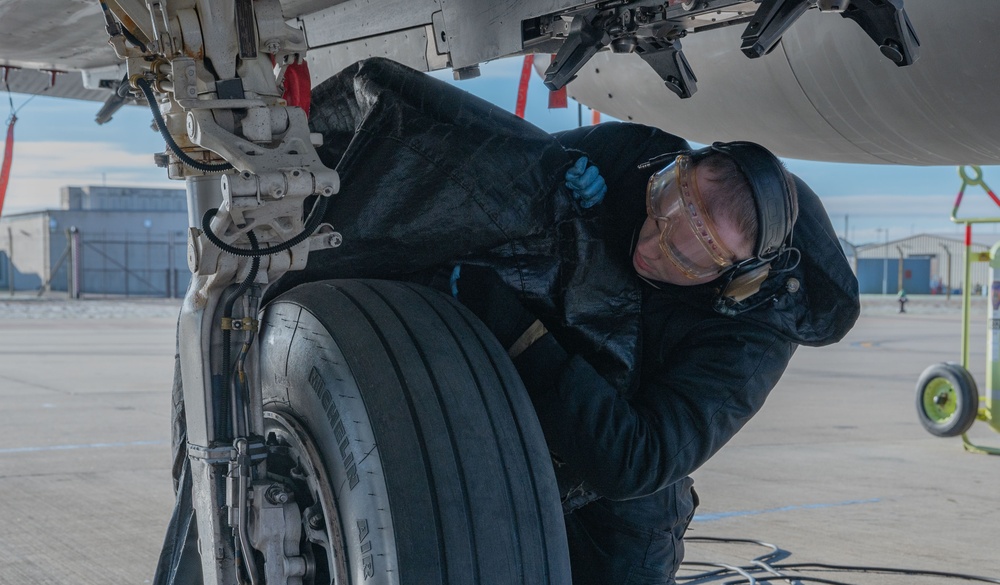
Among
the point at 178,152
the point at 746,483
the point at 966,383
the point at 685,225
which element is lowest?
the point at 746,483

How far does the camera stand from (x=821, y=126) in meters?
2.85

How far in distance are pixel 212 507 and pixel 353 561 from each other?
26cm

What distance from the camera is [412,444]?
59.9 inches

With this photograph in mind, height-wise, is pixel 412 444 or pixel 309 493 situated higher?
pixel 412 444

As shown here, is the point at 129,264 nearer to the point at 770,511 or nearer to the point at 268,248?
the point at 770,511

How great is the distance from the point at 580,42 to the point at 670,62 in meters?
0.28

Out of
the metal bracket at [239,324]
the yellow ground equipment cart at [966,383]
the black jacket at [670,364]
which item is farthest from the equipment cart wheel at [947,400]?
the metal bracket at [239,324]

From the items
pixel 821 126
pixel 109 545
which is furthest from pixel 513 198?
pixel 109 545

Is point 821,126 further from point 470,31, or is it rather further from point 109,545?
point 109,545

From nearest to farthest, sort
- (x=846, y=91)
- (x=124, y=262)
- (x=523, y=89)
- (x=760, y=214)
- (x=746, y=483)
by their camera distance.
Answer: (x=760, y=214), (x=846, y=91), (x=523, y=89), (x=746, y=483), (x=124, y=262)

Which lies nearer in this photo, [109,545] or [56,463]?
[109,545]

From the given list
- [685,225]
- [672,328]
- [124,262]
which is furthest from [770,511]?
[124,262]

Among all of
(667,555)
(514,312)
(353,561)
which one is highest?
(514,312)

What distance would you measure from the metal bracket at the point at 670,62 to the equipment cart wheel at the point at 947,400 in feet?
14.1
